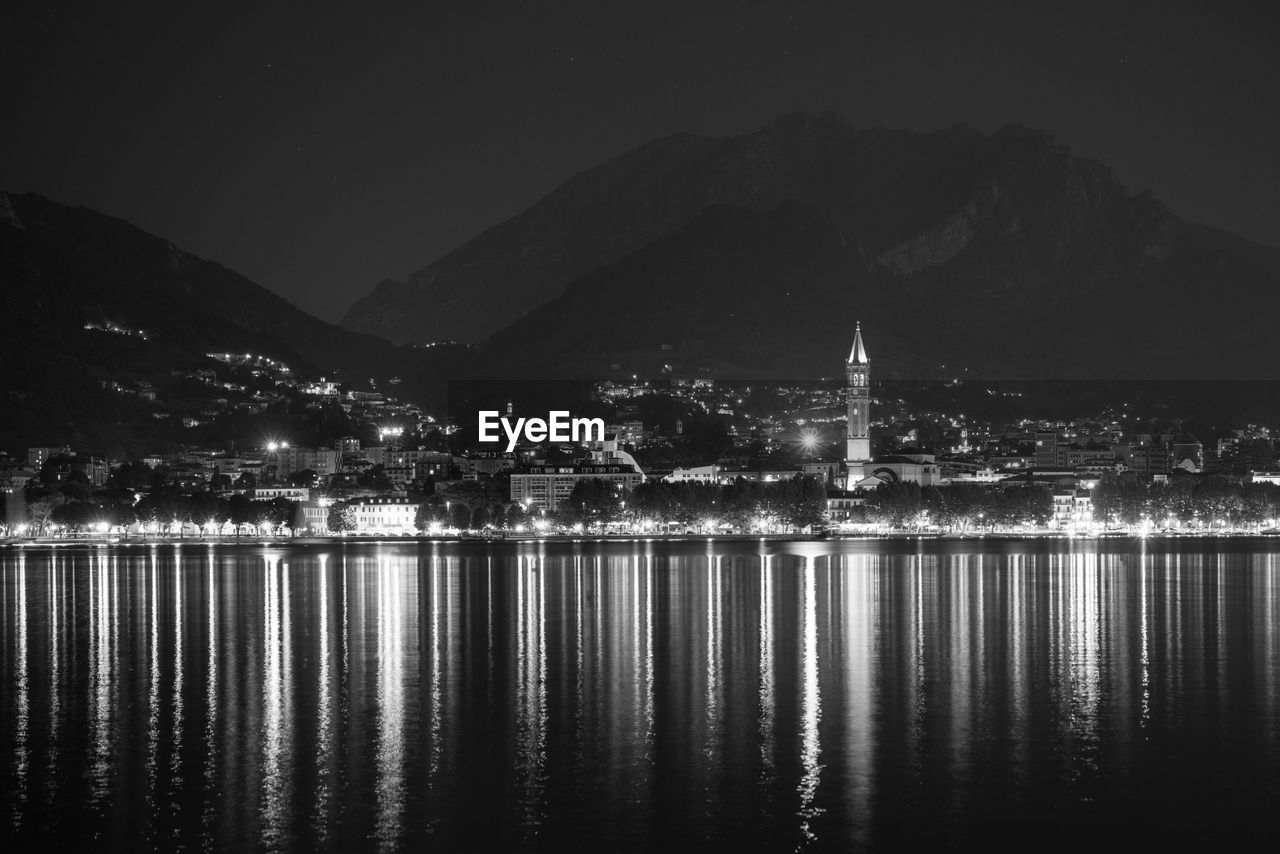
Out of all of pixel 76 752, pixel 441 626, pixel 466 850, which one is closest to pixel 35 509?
pixel 441 626

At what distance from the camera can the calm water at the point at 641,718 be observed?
25359mm

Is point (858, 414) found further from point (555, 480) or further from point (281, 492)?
point (281, 492)

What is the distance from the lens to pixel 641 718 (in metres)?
33.4

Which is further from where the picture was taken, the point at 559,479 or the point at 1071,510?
the point at 559,479

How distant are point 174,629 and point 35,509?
8558cm

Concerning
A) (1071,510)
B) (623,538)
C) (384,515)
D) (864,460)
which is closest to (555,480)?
(384,515)

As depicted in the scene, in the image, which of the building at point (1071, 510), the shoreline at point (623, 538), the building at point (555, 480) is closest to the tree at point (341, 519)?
the shoreline at point (623, 538)

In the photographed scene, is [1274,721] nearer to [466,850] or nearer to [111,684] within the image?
[466,850]

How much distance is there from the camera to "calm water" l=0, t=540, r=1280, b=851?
25359 mm

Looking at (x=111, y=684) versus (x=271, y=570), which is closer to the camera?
(x=111, y=684)

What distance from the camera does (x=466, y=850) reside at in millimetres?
23703

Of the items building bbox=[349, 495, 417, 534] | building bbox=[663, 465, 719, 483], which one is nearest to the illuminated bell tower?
building bbox=[663, 465, 719, 483]

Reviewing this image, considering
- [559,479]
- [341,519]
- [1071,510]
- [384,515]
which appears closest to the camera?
[341,519]

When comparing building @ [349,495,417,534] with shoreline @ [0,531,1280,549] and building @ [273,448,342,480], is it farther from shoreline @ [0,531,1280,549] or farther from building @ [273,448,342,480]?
building @ [273,448,342,480]
